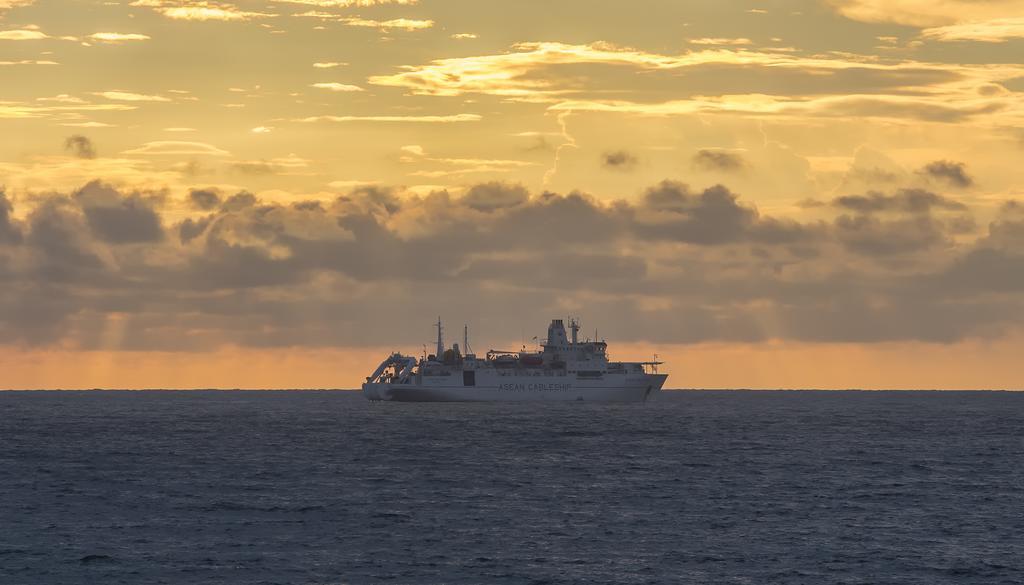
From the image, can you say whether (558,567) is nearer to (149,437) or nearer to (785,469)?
(785,469)

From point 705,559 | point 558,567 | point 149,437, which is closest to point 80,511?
point 558,567

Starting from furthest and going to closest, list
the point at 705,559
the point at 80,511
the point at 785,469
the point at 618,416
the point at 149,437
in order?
the point at 618,416 < the point at 149,437 < the point at 785,469 < the point at 80,511 < the point at 705,559

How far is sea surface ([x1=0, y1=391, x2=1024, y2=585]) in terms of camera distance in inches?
2010

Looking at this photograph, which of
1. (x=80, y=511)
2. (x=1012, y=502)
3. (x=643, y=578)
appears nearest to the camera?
(x=643, y=578)

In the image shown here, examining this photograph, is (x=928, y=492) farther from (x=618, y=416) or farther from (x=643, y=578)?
(x=618, y=416)

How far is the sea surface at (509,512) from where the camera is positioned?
2010 inches

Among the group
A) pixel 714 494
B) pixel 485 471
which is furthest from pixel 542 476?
pixel 714 494

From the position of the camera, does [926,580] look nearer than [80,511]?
Yes

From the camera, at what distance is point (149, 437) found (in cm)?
13600

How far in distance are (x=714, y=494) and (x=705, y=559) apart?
2324 centimetres

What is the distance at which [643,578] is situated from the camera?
49.3 metres

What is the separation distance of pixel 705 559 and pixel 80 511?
33642 mm

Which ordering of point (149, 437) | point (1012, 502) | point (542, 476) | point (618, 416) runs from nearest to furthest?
point (1012, 502)
point (542, 476)
point (149, 437)
point (618, 416)

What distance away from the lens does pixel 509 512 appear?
6781 centimetres
